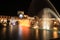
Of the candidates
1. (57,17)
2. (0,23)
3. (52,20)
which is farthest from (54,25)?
(0,23)

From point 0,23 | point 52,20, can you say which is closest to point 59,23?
point 52,20

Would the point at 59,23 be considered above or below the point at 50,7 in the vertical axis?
below

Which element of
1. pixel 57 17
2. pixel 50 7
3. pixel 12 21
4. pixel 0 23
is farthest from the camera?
pixel 12 21

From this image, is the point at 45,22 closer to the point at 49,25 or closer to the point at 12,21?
the point at 49,25

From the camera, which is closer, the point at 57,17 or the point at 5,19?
the point at 57,17

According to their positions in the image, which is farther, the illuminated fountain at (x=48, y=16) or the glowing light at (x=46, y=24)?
the glowing light at (x=46, y=24)

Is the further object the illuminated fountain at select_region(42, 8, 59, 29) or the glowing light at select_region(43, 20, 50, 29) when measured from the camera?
the glowing light at select_region(43, 20, 50, 29)

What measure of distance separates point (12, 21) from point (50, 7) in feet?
101

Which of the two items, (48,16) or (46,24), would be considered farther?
(46,24)

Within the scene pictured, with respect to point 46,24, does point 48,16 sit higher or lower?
higher

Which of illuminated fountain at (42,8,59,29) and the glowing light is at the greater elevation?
illuminated fountain at (42,8,59,29)

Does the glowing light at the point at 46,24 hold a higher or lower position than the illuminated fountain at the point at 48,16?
lower

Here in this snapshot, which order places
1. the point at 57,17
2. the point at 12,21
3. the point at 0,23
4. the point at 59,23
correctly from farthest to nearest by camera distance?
the point at 12,21 < the point at 0,23 < the point at 59,23 < the point at 57,17

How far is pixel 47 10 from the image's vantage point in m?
33.1
